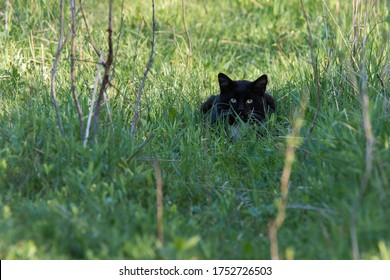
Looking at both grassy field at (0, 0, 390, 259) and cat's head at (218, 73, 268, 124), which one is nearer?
grassy field at (0, 0, 390, 259)

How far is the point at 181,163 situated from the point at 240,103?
1372 mm

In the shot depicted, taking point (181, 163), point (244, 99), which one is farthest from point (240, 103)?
point (181, 163)

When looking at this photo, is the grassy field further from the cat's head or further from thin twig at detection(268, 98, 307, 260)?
the cat's head

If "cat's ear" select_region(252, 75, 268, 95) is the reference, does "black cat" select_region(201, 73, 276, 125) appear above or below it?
below

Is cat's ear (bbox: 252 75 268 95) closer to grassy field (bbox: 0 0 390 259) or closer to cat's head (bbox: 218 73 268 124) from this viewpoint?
cat's head (bbox: 218 73 268 124)

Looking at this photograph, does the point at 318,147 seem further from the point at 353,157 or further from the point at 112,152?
the point at 112,152

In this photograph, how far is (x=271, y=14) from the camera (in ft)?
26.8

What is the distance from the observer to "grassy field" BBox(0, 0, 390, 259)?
3396 mm

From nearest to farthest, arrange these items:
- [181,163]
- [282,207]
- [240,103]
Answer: [282,207], [181,163], [240,103]

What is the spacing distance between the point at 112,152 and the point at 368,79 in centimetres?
226

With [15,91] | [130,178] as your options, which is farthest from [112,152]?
[15,91]

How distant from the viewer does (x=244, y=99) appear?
585 cm

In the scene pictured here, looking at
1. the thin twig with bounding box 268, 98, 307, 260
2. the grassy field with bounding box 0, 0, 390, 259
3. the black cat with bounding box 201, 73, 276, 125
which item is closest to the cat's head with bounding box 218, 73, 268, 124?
the black cat with bounding box 201, 73, 276, 125

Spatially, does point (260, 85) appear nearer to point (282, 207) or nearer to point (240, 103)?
point (240, 103)
